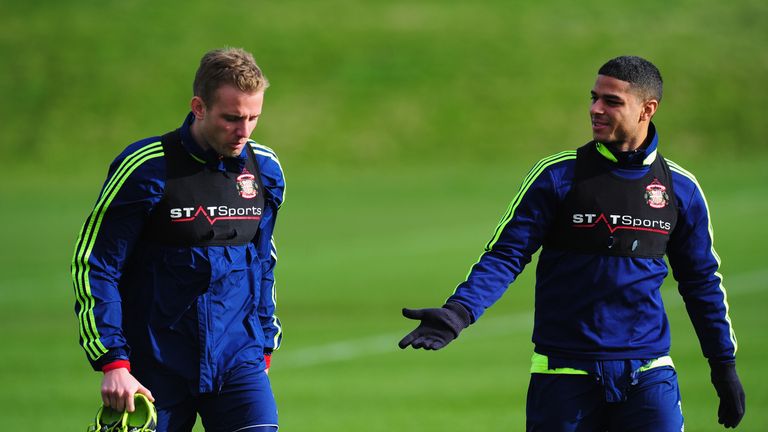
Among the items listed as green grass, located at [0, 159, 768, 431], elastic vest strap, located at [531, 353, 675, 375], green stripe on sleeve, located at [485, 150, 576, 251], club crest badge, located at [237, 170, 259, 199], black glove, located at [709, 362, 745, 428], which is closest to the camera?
club crest badge, located at [237, 170, 259, 199]

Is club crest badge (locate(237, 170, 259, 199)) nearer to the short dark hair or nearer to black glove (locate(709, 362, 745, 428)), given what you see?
the short dark hair

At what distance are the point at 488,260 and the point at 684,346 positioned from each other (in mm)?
9380

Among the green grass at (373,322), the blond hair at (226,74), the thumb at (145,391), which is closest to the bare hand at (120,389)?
the thumb at (145,391)

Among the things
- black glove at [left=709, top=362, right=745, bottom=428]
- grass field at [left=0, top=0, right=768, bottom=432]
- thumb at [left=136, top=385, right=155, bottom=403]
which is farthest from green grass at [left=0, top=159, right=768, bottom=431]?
thumb at [left=136, top=385, right=155, bottom=403]

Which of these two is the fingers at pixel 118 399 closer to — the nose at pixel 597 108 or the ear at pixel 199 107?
the ear at pixel 199 107

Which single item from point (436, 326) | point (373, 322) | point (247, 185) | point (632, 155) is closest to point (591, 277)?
point (632, 155)

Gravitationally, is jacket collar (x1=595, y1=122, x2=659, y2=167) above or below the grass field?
below

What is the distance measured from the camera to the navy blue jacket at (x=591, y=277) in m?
6.31

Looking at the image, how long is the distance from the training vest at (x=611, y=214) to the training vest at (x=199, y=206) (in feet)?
4.65

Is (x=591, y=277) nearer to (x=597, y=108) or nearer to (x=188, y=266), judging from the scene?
(x=597, y=108)

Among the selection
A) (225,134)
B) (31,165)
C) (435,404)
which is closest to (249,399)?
(225,134)

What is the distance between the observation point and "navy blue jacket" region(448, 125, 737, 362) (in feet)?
20.7

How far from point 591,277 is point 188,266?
5.93 feet

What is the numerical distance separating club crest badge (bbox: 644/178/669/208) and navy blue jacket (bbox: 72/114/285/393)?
1.82 meters
